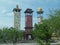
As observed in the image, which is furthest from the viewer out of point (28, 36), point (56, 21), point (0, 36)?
point (28, 36)

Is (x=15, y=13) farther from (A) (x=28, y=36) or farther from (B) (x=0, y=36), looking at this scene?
(B) (x=0, y=36)

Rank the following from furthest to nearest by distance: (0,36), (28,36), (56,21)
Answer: (28,36), (0,36), (56,21)

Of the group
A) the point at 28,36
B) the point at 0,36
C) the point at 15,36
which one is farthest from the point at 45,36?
the point at 28,36

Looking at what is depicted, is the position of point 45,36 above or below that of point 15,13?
below

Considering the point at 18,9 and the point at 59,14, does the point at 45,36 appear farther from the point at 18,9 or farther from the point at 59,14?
the point at 18,9

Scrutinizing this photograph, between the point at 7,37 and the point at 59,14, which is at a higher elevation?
the point at 59,14

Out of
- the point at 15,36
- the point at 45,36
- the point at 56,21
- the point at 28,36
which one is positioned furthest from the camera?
the point at 28,36

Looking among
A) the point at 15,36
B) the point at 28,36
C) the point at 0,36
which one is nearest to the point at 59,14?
the point at 0,36

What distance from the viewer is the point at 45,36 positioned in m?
47.5

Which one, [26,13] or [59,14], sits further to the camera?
[26,13]

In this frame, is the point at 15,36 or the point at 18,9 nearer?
the point at 15,36

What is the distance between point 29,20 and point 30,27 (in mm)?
3292

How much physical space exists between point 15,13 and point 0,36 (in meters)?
42.8

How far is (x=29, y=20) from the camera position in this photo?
3770 inches
